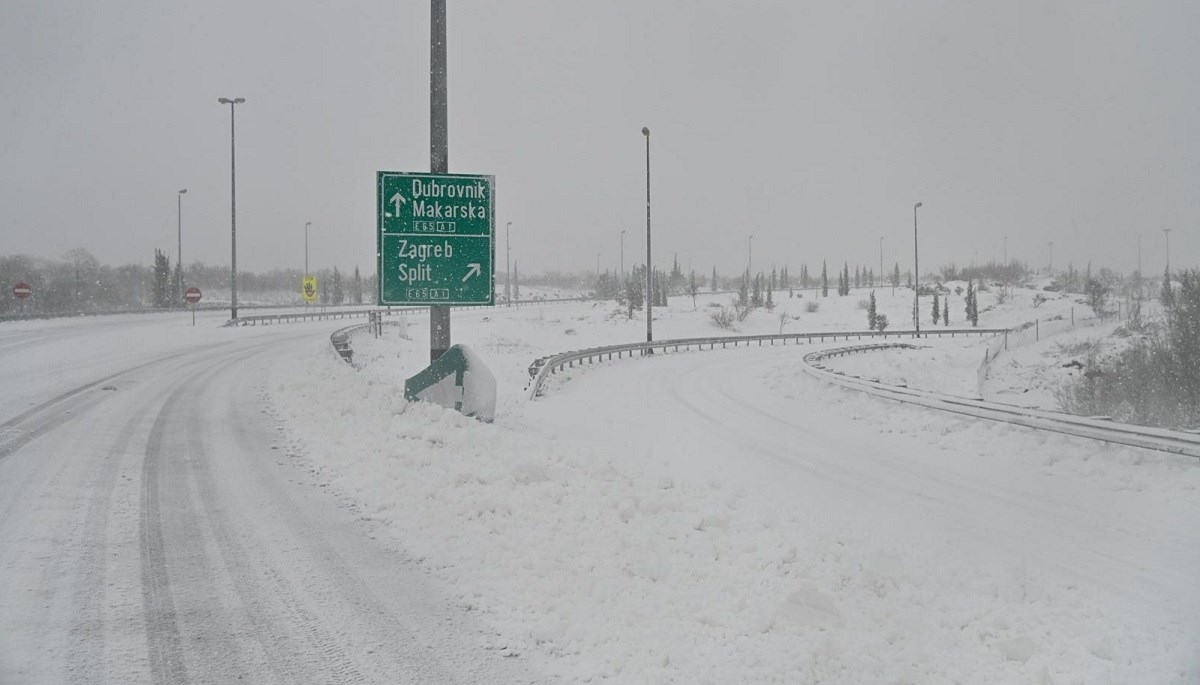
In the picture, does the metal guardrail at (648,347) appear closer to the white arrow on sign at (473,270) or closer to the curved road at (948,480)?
the curved road at (948,480)

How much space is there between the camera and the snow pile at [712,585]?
3.98 metres

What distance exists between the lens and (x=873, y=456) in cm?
1104

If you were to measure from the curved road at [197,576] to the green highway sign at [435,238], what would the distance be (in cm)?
343

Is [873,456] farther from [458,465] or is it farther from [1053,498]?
[458,465]

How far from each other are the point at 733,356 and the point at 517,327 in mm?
22737

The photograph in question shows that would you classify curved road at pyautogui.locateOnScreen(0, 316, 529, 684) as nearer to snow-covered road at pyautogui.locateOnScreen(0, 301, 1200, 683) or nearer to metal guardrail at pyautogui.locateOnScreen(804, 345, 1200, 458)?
snow-covered road at pyautogui.locateOnScreen(0, 301, 1200, 683)

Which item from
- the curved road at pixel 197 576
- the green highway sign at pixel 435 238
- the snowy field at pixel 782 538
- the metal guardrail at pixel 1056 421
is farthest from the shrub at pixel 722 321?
the curved road at pixel 197 576

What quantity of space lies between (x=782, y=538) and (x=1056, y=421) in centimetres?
756

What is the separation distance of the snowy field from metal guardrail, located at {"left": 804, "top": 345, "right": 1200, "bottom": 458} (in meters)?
0.22

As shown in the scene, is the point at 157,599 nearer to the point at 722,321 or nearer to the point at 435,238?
the point at 435,238

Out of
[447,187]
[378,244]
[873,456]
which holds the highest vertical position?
[447,187]

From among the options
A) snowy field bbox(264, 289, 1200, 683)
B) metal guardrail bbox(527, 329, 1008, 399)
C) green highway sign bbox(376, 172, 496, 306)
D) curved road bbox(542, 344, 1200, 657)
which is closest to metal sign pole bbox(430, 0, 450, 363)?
green highway sign bbox(376, 172, 496, 306)

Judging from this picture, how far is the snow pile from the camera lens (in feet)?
13.1

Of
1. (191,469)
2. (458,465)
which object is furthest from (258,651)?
(191,469)
